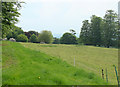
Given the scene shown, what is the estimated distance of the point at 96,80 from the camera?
550 centimetres

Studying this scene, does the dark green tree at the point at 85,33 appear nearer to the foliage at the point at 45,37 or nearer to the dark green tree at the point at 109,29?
the dark green tree at the point at 109,29

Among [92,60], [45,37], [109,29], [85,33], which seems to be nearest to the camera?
[92,60]

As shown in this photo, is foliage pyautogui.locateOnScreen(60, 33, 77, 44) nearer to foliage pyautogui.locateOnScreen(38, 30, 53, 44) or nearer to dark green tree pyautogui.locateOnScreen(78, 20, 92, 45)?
foliage pyautogui.locateOnScreen(38, 30, 53, 44)

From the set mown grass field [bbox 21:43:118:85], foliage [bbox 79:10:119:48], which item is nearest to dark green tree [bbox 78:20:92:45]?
→ foliage [bbox 79:10:119:48]

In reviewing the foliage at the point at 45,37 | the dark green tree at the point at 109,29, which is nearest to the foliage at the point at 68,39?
the foliage at the point at 45,37

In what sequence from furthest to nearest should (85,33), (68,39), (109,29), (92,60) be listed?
(68,39)
(85,33)
(109,29)
(92,60)

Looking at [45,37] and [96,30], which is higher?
[96,30]

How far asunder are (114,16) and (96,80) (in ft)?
150

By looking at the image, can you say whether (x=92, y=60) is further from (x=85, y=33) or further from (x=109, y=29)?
(x=85, y=33)

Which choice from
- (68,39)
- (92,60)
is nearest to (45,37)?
(68,39)

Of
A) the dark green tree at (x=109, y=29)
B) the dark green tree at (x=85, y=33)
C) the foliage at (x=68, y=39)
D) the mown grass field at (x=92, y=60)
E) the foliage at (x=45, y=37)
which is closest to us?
the mown grass field at (x=92, y=60)

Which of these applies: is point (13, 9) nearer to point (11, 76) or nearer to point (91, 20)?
point (11, 76)

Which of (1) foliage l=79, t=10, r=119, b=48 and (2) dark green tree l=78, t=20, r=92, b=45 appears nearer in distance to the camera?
(1) foliage l=79, t=10, r=119, b=48

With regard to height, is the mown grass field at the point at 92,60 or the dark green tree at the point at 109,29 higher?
the dark green tree at the point at 109,29
